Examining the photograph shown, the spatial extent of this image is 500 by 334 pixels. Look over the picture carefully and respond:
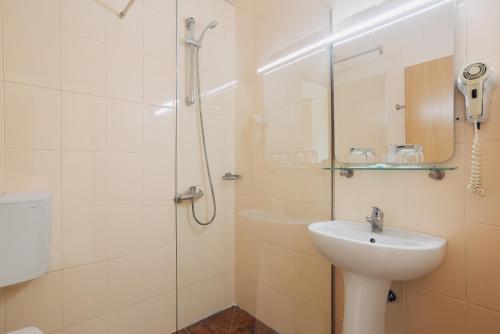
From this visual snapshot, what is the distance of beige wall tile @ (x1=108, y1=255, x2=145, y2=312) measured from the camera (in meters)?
1.38

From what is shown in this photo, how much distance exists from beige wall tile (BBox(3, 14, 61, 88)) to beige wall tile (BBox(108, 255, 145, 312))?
1.02 m

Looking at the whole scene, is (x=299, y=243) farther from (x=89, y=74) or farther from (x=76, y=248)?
(x=89, y=74)

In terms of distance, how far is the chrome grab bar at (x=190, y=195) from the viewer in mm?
1565

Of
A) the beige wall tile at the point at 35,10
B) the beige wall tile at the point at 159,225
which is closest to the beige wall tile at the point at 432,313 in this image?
the beige wall tile at the point at 159,225

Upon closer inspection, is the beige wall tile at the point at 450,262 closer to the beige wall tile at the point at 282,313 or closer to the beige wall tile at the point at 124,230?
the beige wall tile at the point at 282,313

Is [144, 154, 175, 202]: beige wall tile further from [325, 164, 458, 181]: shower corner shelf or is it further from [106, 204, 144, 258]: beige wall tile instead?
[325, 164, 458, 181]: shower corner shelf

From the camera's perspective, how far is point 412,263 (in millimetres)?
884

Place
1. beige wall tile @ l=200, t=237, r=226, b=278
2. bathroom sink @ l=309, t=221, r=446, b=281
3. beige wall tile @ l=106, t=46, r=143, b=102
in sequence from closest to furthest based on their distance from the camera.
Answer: bathroom sink @ l=309, t=221, r=446, b=281 → beige wall tile @ l=106, t=46, r=143, b=102 → beige wall tile @ l=200, t=237, r=226, b=278

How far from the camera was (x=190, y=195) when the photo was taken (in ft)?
5.27

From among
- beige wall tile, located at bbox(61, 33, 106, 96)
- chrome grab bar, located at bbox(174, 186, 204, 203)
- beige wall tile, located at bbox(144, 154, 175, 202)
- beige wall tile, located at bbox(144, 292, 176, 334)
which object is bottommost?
beige wall tile, located at bbox(144, 292, 176, 334)

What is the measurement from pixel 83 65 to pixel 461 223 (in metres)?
1.93

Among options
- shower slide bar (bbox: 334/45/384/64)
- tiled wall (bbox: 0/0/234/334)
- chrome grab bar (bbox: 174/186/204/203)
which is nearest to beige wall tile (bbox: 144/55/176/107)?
tiled wall (bbox: 0/0/234/334)

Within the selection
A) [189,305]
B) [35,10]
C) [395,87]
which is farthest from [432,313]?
[35,10]

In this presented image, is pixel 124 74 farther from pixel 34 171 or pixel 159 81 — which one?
pixel 34 171
